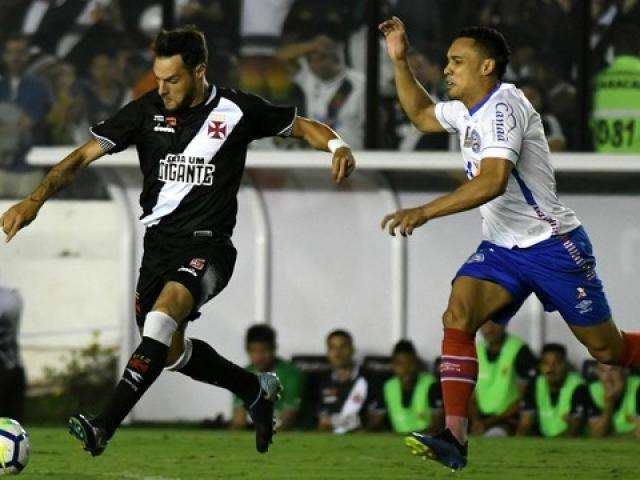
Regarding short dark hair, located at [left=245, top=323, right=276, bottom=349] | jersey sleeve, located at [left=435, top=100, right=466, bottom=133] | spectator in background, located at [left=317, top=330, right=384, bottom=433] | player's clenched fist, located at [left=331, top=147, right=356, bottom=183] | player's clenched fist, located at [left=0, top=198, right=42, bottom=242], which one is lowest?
spectator in background, located at [left=317, top=330, right=384, bottom=433]

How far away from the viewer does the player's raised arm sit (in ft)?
29.1

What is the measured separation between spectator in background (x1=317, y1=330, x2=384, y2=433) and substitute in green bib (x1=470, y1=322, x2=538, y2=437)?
29.1 inches

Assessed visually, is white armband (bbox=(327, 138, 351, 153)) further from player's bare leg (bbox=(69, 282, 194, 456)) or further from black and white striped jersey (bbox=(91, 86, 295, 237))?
player's bare leg (bbox=(69, 282, 194, 456))

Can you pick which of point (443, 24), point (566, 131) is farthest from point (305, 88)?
point (566, 131)

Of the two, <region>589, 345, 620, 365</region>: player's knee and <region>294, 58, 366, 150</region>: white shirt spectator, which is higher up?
<region>294, 58, 366, 150</region>: white shirt spectator

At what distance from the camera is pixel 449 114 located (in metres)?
8.62

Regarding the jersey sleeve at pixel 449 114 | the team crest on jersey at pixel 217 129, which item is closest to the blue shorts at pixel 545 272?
the jersey sleeve at pixel 449 114

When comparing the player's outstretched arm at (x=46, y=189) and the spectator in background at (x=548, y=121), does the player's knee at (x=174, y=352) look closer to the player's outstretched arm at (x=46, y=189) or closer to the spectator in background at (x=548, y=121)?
the player's outstretched arm at (x=46, y=189)

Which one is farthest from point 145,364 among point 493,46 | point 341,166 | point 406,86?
point 493,46

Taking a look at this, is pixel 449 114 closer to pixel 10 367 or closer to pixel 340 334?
pixel 340 334

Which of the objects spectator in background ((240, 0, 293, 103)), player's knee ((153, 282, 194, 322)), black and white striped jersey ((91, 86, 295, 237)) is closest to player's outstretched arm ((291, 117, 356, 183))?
black and white striped jersey ((91, 86, 295, 237))

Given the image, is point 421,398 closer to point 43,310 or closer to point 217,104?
point 43,310

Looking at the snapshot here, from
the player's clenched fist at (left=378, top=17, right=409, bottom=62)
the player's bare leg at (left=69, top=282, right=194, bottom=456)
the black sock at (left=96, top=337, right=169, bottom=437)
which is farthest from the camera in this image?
the player's clenched fist at (left=378, top=17, right=409, bottom=62)

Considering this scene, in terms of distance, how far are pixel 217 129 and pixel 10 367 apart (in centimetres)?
612
